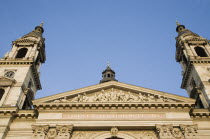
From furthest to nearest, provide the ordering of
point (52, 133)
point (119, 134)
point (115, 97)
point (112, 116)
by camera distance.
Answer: point (115, 97), point (112, 116), point (119, 134), point (52, 133)

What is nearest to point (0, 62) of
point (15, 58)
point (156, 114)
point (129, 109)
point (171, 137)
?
point (15, 58)

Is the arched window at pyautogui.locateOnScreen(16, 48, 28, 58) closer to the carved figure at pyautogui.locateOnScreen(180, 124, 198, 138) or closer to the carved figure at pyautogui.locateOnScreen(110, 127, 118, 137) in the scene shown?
the carved figure at pyautogui.locateOnScreen(110, 127, 118, 137)

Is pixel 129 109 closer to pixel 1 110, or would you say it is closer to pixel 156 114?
pixel 156 114

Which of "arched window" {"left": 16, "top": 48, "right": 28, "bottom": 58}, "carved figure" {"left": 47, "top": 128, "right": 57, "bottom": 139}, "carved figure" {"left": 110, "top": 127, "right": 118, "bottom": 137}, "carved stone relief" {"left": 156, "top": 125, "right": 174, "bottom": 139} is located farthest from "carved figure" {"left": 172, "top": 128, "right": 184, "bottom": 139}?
"arched window" {"left": 16, "top": 48, "right": 28, "bottom": 58}

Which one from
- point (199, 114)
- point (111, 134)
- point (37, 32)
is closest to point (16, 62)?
point (37, 32)

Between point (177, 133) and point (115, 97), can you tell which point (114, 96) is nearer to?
point (115, 97)

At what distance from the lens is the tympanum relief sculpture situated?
69.2 feet

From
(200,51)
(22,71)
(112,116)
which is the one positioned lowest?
(112,116)

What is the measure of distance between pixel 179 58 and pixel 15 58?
839 inches

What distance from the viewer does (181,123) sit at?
19406 mm

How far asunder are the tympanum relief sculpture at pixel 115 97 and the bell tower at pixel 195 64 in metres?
5.79

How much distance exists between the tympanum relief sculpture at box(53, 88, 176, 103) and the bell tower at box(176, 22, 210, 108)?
5.79 m

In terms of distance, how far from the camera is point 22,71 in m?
27.1

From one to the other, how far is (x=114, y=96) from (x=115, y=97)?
0.51 ft
